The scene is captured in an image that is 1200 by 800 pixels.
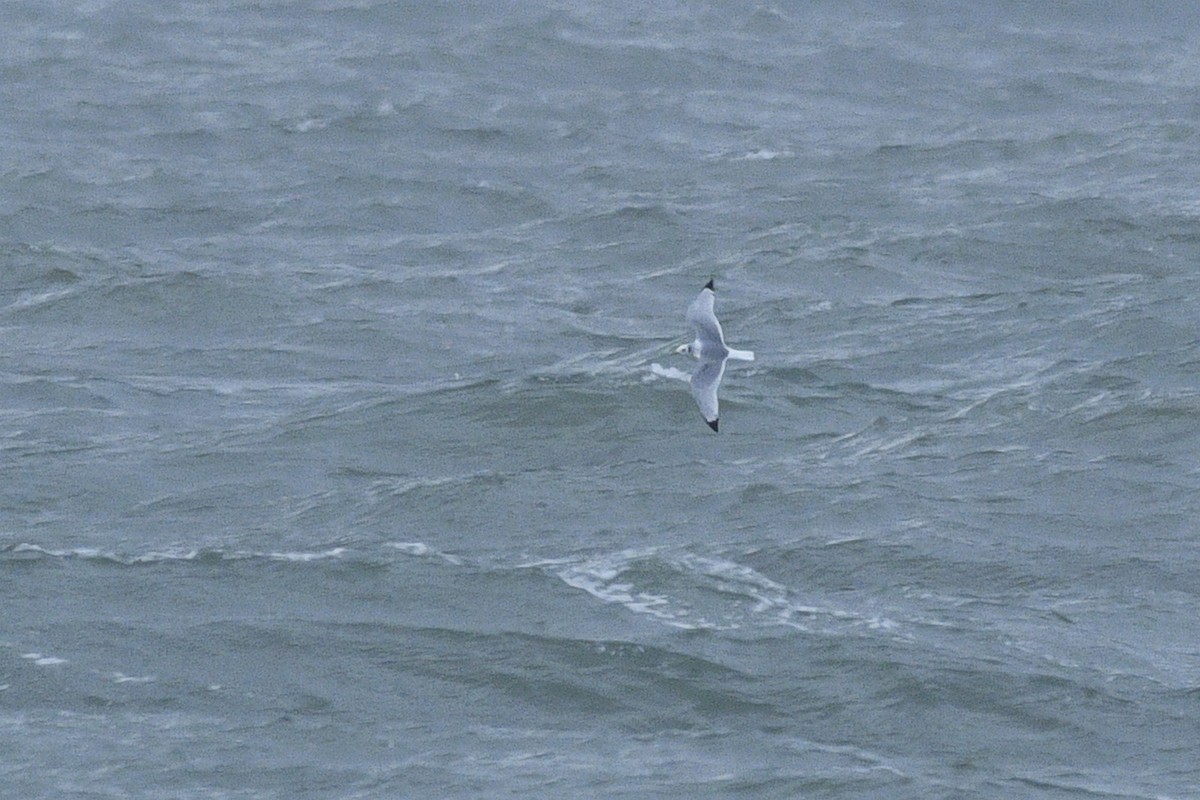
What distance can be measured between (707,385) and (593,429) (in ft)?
15.7

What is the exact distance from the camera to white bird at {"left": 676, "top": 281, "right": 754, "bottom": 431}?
2306 centimetres

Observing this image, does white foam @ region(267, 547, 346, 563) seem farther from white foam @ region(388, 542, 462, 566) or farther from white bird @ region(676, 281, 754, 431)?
white bird @ region(676, 281, 754, 431)

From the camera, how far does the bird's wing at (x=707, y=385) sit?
2289 cm

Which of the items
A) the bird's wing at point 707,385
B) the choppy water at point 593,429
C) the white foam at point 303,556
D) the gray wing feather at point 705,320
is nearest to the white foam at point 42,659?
the choppy water at point 593,429

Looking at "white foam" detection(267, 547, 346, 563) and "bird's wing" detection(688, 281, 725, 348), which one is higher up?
"bird's wing" detection(688, 281, 725, 348)

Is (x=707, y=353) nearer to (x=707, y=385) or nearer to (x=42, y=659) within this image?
(x=707, y=385)

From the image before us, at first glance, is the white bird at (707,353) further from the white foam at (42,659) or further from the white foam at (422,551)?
the white foam at (42,659)

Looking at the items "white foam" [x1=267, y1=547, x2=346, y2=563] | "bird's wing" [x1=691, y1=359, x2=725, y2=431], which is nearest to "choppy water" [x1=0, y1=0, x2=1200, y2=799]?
"white foam" [x1=267, y1=547, x2=346, y2=563]

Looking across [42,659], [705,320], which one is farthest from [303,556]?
[705,320]

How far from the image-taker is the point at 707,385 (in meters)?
23.3

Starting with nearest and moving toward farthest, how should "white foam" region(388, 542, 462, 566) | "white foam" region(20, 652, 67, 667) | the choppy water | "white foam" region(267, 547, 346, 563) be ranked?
the choppy water < "white foam" region(20, 652, 67, 667) < "white foam" region(267, 547, 346, 563) < "white foam" region(388, 542, 462, 566)

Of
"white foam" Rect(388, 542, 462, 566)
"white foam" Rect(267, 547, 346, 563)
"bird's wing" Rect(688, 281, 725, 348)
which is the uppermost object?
"bird's wing" Rect(688, 281, 725, 348)

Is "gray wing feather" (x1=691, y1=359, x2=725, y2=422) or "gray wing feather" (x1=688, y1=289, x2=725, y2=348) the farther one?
"gray wing feather" (x1=688, y1=289, x2=725, y2=348)

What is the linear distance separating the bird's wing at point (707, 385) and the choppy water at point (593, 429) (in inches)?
69.6
